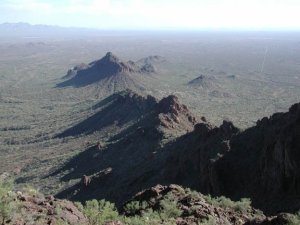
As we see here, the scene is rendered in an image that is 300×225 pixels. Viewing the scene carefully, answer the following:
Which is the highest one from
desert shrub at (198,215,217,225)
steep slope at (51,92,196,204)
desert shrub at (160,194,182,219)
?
desert shrub at (198,215,217,225)

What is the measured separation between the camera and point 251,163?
3472cm

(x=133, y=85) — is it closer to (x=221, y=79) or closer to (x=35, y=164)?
(x=221, y=79)

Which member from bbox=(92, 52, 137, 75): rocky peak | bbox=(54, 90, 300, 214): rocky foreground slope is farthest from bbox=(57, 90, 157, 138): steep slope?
bbox=(92, 52, 137, 75): rocky peak

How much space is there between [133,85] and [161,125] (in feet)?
280

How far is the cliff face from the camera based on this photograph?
2969 cm

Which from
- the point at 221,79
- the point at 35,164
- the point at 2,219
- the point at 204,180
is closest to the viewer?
the point at 2,219

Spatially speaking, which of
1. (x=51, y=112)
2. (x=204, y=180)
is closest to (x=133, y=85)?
(x=51, y=112)

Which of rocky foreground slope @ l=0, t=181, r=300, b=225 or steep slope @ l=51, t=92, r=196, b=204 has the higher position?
rocky foreground slope @ l=0, t=181, r=300, b=225

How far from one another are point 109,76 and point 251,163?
12142cm

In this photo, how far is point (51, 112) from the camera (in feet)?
385

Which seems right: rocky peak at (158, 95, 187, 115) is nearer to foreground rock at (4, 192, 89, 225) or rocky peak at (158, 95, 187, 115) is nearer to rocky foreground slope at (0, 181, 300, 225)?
rocky foreground slope at (0, 181, 300, 225)

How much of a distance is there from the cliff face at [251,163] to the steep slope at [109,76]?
328 feet

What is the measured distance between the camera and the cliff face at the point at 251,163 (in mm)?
29688

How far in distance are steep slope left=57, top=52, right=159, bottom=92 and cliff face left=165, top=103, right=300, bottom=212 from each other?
9984cm
